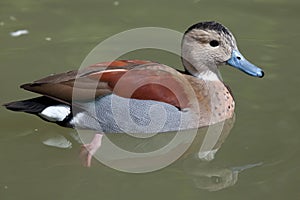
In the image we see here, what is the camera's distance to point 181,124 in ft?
22.0

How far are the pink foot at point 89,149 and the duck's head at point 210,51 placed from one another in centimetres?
109

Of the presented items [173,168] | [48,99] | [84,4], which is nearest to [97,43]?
[84,4]

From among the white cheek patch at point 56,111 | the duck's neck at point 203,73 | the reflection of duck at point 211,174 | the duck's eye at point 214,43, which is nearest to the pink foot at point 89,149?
the white cheek patch at point 56,111

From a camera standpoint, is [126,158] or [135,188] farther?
[126,158]

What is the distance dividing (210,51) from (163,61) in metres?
1.04

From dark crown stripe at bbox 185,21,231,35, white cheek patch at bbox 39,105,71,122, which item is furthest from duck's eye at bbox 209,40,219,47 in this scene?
white cheek patch at bbox 39,105,71,122

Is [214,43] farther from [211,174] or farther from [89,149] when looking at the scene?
[89,149]

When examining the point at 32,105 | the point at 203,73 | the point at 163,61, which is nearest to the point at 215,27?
the point at 203,73

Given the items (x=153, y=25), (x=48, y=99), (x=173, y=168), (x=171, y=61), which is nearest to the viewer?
(x=173, y=168)

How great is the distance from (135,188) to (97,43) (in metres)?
2.76

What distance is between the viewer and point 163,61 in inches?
312

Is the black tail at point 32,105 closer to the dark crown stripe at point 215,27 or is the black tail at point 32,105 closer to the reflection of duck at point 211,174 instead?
the reflection of duck at point 211,174

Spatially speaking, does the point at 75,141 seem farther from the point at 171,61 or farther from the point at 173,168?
the point at 171,61

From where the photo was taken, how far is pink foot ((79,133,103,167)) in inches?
252
